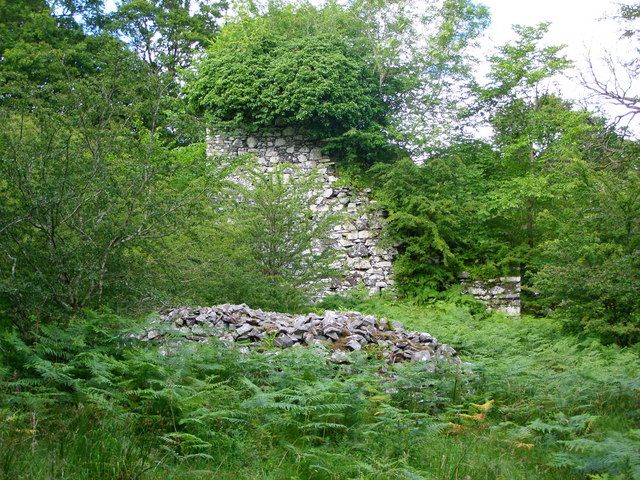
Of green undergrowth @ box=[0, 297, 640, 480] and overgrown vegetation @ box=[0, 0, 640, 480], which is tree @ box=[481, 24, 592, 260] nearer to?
overgrown vegetation @ box=[0, 0, 640, 480]

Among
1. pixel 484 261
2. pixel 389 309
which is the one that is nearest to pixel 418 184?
pixel 484 261

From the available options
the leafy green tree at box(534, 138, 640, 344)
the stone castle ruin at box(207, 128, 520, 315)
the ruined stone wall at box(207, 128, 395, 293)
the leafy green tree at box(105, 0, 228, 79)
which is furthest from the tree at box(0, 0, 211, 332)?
the leafy green tree at box(105, 0, 228, 79)

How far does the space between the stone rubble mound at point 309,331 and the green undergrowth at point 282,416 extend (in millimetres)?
699

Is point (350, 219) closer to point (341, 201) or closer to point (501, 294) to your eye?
point (341, 201)

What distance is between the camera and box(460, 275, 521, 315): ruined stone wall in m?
16.0

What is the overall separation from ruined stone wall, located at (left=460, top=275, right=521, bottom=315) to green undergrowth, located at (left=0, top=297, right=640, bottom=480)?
9146mm

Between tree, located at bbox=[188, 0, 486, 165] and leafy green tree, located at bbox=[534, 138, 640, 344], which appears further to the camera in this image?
tree, located at bbox=[188, 0, 486, 165]

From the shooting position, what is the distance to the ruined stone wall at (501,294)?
16016 mm

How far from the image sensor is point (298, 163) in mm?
17281

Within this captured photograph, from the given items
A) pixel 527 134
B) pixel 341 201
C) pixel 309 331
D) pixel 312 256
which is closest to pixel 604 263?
pixel 309 331

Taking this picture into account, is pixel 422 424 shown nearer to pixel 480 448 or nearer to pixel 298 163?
pixel 480 448

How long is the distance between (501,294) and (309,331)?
9.61 m

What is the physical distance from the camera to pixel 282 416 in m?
4.63

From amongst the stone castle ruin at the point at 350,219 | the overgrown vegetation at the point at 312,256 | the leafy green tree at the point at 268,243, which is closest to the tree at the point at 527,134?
the overgrown vegetation at the point at 312,256
